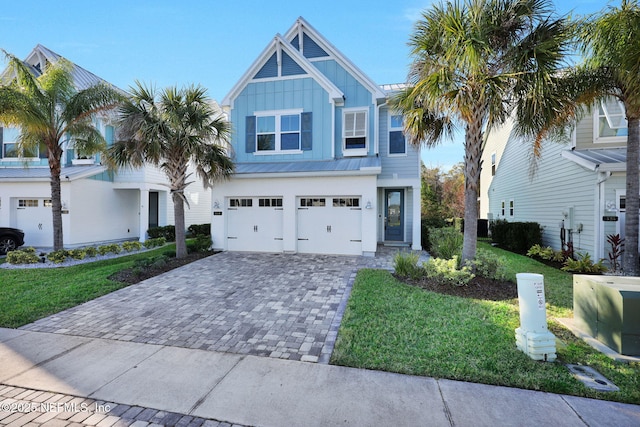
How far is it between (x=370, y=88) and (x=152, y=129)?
8352 mm

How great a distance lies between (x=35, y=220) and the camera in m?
13.9

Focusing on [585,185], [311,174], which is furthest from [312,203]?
[585,185]

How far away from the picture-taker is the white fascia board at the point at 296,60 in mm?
12228

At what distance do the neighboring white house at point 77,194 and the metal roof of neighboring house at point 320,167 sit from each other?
3853 millimetres

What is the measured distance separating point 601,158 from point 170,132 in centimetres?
1408

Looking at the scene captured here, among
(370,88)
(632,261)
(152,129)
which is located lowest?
(632,261)

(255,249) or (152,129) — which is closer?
(152,129)

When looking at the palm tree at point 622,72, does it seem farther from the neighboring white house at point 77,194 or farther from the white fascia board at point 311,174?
A: the neighboring white house at point 77,194

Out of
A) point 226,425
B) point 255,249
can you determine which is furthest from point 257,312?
point 255,249

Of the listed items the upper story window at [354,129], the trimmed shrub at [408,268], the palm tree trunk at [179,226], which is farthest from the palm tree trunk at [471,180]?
the palm tree trunk at [179,226]

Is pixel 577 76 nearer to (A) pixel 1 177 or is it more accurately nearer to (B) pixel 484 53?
(B) pixel 484 53

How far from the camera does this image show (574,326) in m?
4.86

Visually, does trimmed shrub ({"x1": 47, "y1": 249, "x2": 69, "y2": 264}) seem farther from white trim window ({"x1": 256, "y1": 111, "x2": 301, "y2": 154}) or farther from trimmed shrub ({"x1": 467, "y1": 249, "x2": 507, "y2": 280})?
trimmed shrub ({"x1": 467, "y1": 249, "x2": 507, "y2": 280})

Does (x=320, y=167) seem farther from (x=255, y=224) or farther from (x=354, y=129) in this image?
(x=255, y=224)
